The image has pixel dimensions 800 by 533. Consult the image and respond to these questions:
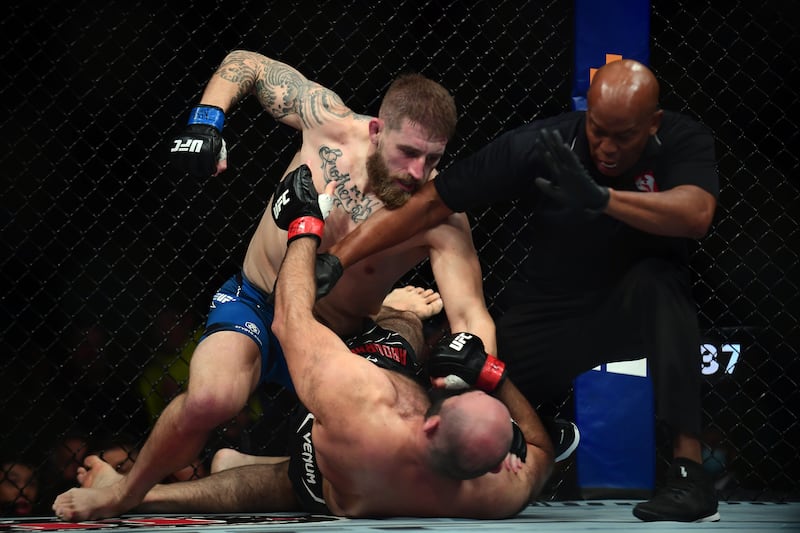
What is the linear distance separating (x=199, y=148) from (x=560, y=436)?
118 centimetres

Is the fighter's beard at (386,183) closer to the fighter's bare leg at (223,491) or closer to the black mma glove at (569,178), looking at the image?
the black mma glove at (569,178)

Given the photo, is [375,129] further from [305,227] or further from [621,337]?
[621,337]

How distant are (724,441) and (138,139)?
233 cm

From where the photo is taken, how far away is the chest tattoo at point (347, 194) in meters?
2.39

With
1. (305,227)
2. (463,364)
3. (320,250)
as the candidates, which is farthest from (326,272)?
(463,364)

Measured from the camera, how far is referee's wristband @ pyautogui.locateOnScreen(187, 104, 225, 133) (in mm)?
2273

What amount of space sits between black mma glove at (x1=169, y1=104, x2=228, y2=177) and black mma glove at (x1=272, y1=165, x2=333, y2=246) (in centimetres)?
18

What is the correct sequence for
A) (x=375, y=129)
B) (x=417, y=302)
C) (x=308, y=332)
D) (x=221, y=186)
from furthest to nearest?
1. (x=221, y=186)
2. (x=417, y=302)
3. (x=375, y=129)
4. (x=308, y=332)

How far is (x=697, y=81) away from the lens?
342cm

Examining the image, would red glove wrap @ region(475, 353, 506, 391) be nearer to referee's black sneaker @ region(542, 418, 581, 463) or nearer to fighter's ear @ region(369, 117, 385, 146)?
referee's black sneaker @ region(542, 418, 581, 463)

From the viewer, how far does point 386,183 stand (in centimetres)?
233

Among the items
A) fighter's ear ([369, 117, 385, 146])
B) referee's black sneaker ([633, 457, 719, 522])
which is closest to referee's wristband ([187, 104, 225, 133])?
fighter's ear ([369, 117, 385, 146])

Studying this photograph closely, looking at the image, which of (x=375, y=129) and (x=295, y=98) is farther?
(x=295, y=98)

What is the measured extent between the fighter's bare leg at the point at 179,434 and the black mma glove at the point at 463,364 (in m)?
0.51
